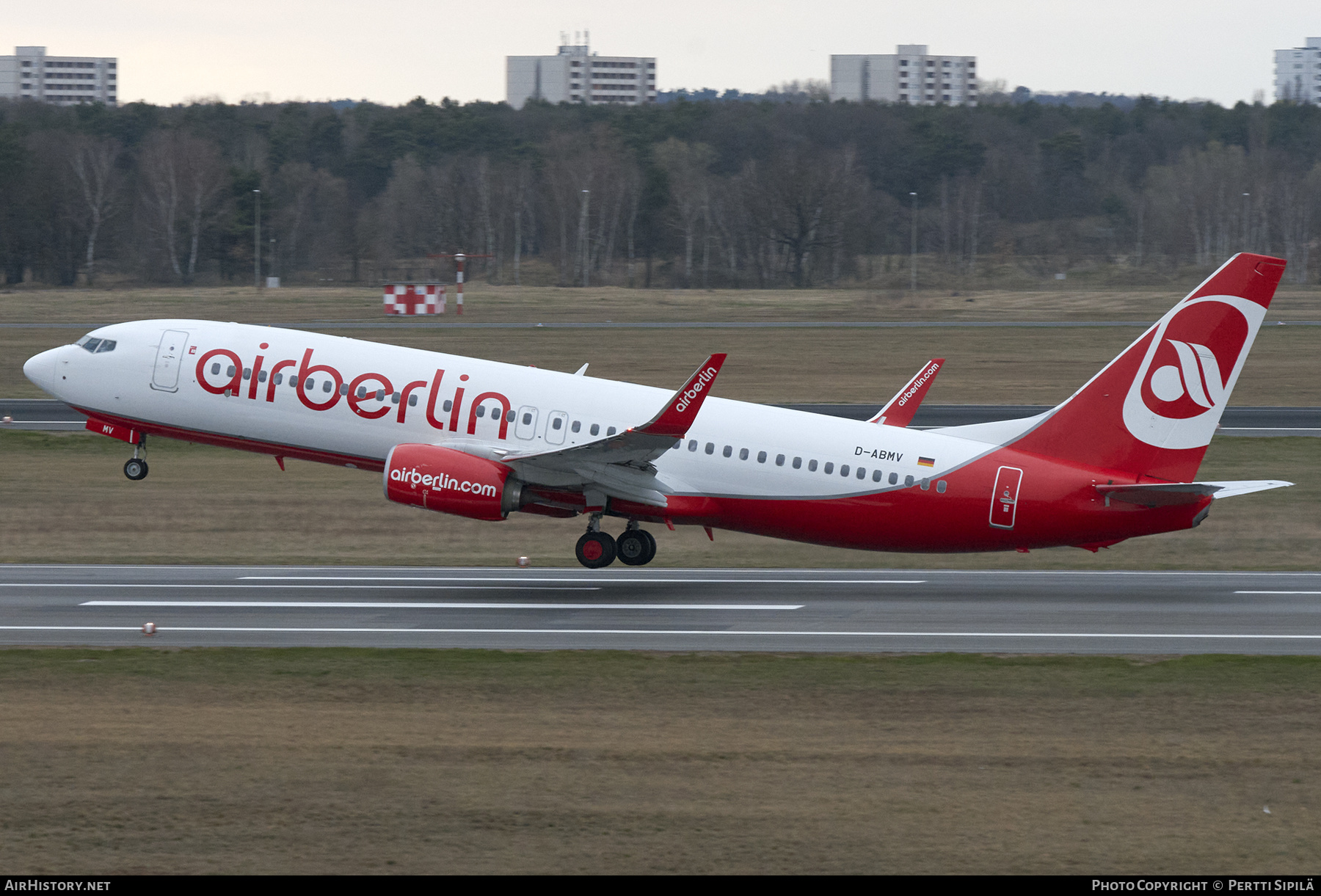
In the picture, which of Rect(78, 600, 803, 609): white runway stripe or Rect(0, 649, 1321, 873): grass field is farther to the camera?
Rect(78, 600, 803, 609): white runway stripe

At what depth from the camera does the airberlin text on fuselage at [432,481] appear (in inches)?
1109

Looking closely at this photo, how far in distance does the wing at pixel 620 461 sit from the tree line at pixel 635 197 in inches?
→ 4272

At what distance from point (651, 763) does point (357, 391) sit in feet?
51.7

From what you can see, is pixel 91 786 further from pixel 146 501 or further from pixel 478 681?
pixel 146 501

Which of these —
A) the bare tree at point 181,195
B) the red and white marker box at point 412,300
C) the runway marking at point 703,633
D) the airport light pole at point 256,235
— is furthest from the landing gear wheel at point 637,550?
the bare tree at point 181,195

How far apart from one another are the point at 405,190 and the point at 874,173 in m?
55.6

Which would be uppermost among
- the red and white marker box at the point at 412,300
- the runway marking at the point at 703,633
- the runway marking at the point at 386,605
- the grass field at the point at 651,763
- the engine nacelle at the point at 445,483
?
Result: the red and white marker box at the point at 412,300

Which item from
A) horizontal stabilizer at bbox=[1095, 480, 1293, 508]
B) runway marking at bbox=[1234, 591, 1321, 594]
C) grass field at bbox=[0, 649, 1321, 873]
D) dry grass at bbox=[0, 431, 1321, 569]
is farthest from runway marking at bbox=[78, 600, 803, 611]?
runway marking at bbox=[1234, 591, 1321, 594]

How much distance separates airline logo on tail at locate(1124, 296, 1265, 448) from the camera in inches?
1085

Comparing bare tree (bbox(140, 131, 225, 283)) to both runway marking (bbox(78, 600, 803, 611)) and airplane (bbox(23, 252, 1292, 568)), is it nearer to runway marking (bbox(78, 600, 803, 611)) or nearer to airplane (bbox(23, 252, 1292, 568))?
airplane (bbox(23, 252, 1292, 568))

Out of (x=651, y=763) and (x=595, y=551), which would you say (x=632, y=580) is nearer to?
(x=595, y=551)

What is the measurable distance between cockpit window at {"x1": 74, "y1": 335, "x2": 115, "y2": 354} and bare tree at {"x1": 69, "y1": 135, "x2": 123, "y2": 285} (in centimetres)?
10973

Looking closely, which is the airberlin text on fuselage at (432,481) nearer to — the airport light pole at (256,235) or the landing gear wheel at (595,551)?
the landing gear wheel at (595,551)

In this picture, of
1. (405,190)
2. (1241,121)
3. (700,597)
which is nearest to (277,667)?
(700,597)
